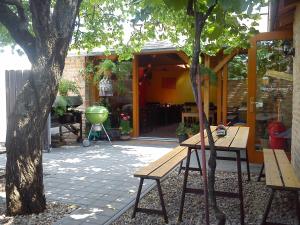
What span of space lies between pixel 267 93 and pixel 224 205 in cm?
338

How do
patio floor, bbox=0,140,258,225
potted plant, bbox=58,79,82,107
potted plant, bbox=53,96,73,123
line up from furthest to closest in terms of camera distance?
1. potted plant, bbox=58,79,82,107
2. potted plant, bbox=53,96,73,123
3. patio floor, bbox=0,140,258,225

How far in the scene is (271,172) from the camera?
3.84 metres

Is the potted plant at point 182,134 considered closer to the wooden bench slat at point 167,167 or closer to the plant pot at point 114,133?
the plant pot at point 114,133

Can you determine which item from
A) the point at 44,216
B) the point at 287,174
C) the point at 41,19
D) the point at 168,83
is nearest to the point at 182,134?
the point at 287,174

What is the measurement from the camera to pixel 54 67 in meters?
3.95

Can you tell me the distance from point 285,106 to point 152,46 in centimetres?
413

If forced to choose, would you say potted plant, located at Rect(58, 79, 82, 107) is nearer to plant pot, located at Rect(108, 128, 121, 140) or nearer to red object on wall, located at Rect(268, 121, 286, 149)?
plant pot, located at Rect(108, 128, 121, 140)

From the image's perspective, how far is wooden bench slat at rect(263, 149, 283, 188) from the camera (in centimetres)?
338

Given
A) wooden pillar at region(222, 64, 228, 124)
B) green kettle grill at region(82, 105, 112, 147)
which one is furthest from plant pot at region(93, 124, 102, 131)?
wooden pillar at region(222, 64, 228, 124)

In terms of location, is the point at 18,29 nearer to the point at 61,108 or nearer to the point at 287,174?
the point at 287,174

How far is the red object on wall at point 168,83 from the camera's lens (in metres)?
15.9

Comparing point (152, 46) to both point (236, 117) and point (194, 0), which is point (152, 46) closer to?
point (236, 117)

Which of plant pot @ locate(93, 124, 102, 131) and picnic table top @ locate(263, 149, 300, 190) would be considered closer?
picnic table top @ locate(263, 149, 300, 190)

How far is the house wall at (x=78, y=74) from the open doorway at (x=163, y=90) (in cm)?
270
